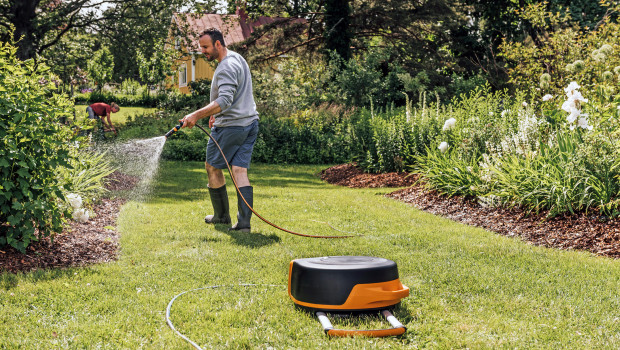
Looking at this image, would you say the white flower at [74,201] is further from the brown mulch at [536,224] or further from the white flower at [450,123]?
the white flower at [450,123]

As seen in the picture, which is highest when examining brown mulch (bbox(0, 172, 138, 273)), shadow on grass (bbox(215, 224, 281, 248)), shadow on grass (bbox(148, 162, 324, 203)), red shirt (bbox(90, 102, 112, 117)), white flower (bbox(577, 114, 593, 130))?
white flower (bbox(577, 114, 593, 130))

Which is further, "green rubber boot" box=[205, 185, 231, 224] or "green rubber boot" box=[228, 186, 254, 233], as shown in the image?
"green rubber boot" box=[205, 185, 231, 224]

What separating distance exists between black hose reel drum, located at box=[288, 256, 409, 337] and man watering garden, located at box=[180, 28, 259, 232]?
2.16 meters

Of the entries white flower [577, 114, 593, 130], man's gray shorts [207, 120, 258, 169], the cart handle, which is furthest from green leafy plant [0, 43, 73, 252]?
white flower [577, 114, 593, 130]

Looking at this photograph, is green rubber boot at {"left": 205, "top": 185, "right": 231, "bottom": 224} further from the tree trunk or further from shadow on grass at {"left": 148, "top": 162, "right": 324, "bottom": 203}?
the tree trunk

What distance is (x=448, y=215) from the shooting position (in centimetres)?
587

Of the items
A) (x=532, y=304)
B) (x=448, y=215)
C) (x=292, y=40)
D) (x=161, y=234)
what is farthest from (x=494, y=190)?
(x=292, y=40)

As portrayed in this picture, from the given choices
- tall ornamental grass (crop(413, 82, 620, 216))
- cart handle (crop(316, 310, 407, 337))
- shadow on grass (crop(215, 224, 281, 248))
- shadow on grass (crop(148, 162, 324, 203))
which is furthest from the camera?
shadow on grass (crop(148, 162, 324, 203))

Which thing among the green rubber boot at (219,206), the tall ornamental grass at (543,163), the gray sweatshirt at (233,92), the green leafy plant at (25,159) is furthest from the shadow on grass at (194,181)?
the green leafy plant at (25,159)

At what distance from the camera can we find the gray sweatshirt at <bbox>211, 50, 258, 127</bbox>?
4684 mm

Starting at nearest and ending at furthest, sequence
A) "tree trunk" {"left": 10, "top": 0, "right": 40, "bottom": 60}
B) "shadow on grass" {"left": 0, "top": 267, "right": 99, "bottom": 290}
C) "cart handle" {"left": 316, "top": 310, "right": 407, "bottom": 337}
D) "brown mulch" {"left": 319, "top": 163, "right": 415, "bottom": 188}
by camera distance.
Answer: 1. "cart handle" {"left": 316, "top": 310, "right": 407, "bottom": 337}
2. "shadow on grass" {"left": 0, "top": 267, "right": 99, "bottom": 290}
3. "brown mulch" {"left": 319, "top": 163, "right": 415, "bottom": 188}
4. "tree trunk" {"left": 10, "top": 0, "right": 40, "bottom": 60}

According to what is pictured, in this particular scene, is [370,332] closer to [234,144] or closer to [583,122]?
[234,144]

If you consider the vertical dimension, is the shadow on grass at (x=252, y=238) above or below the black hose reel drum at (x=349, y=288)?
below

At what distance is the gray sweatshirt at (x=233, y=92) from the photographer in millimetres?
4684
